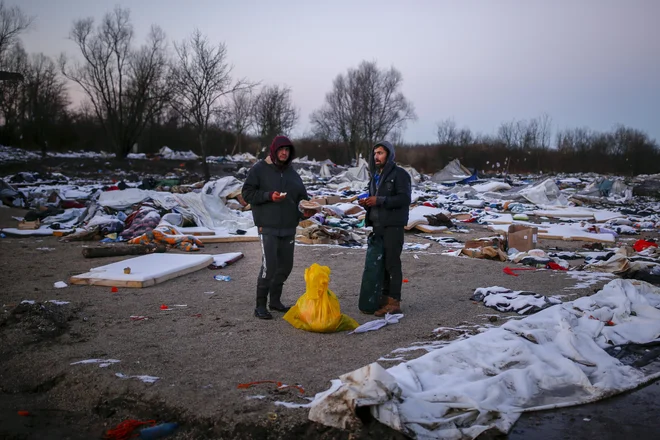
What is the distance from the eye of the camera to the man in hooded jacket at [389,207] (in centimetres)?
500

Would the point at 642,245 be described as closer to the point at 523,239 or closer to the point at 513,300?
the point at 523,239

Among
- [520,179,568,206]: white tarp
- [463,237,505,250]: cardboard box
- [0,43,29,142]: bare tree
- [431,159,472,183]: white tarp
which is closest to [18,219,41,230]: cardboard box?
[463,237,505,250]: cardboard box

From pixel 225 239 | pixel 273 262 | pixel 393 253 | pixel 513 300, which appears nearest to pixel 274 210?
pixel 273 262

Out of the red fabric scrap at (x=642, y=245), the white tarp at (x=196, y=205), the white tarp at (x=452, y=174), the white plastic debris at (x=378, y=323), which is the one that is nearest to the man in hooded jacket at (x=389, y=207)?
the white plastic debris at (x=378, y=323)

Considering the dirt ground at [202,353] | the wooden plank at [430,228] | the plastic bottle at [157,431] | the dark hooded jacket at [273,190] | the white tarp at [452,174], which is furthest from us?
the white tarp at [452,174]

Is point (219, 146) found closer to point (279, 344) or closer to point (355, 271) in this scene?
point (355, 271)

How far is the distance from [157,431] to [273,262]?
2.26 meters

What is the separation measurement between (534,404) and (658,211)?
17.2 metres

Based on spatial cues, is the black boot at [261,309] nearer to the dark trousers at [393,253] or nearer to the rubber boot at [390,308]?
the rubber boot at [390,308]

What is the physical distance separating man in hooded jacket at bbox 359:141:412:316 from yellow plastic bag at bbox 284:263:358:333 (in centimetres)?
69

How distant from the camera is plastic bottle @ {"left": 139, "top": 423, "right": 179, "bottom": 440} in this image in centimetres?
283

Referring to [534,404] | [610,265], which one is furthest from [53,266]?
[610,265]

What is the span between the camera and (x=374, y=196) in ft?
16.4

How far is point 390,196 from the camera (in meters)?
5.02
